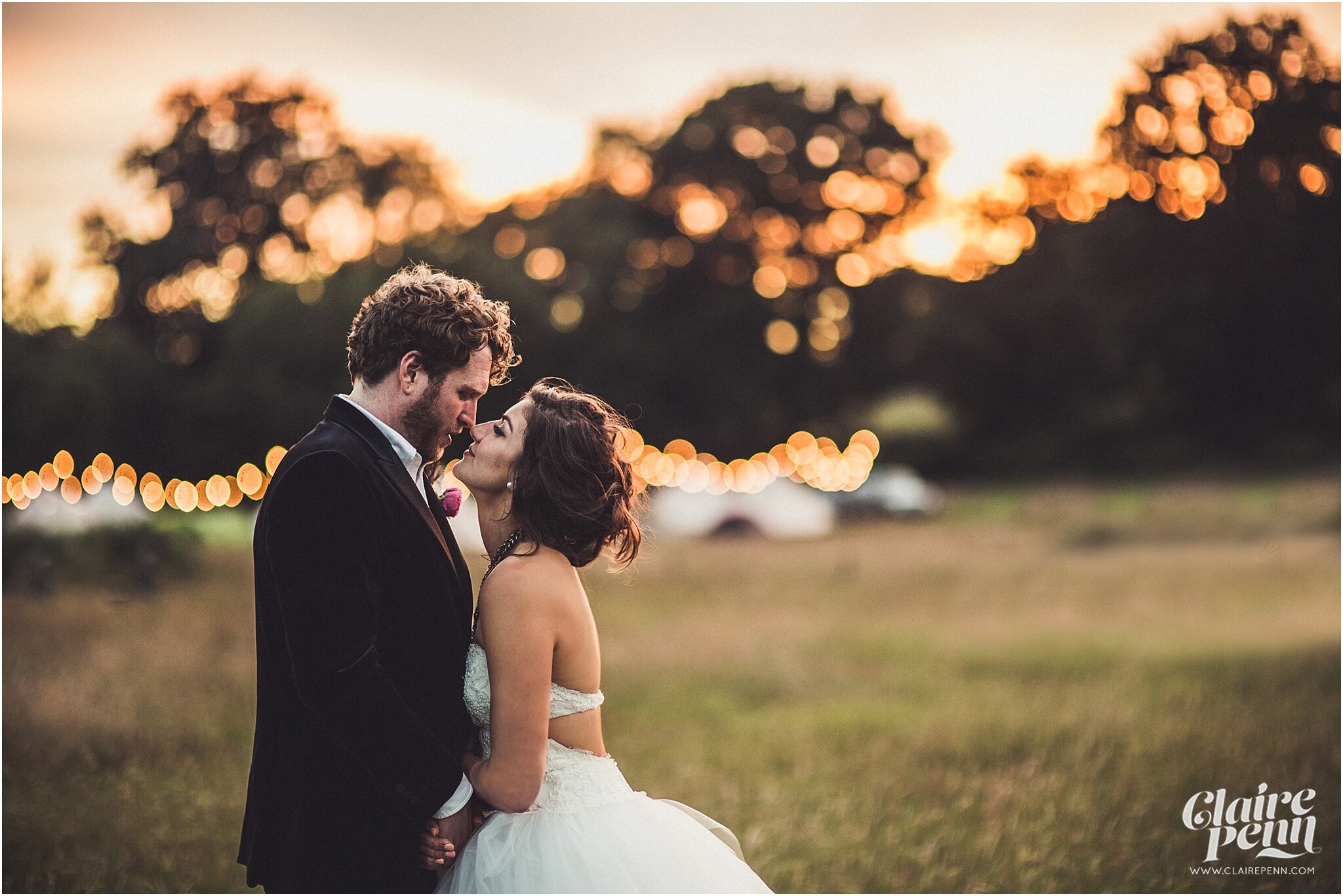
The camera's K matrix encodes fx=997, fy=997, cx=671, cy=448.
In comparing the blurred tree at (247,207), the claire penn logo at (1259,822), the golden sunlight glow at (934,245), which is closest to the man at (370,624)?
the claire penn logo at (1259,822)

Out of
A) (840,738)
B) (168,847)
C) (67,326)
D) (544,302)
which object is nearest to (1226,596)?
(840,738)

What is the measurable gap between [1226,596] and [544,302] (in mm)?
18996

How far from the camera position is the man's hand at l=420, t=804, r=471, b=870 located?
261 cm

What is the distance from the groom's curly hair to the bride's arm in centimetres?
62

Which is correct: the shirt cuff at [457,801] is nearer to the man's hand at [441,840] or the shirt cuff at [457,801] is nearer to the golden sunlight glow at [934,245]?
the man's hand at [441,840]

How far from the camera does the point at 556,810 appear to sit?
9.22 feet

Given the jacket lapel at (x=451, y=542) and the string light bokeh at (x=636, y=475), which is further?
the string light bokeh at (x=636, y=475)

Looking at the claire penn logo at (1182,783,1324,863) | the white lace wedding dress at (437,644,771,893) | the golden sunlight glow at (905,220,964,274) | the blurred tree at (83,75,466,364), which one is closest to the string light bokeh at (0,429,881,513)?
the white lace wedding dress at (437,644,771,893)

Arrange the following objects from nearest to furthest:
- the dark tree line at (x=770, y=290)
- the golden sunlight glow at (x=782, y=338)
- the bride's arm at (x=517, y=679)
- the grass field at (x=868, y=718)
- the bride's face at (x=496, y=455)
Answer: the bride's arm at (x=517, y=679), the bride's face at (x=496, y=455), the grass field at (x=868, y=718), the dark tree line at (x=770, y=290), the golden sunlight glow at (x=782, y=338)

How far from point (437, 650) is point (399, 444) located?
22.4 inches

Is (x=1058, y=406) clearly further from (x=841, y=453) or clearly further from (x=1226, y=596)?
(x=1226, y=596)

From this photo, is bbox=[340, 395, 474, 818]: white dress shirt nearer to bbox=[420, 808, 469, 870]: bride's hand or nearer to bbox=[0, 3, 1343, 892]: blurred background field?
bbox=[420, 808, 469, 870]: bride's hand

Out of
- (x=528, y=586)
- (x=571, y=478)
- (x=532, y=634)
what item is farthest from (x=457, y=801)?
(x=571, y=478)

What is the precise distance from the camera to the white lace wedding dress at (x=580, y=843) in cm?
271
